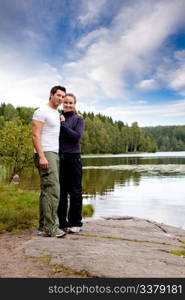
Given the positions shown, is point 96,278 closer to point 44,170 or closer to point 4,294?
point 4,294

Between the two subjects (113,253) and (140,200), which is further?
(140,200)

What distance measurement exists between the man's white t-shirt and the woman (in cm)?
31

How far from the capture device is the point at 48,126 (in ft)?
21.1

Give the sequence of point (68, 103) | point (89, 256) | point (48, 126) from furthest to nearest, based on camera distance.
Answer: point (68, 103)
point (48, 126)
point (89, 256)

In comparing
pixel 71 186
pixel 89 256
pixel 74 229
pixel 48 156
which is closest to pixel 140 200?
pixel 74 229

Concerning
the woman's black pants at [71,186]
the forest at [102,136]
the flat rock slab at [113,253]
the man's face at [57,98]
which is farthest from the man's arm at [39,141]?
the forest at [102,136]

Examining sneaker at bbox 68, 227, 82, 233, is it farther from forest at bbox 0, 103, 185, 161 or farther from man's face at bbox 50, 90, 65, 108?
forest at bbox 0, 103, 185, 161

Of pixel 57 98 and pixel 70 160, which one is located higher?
pixel 57 98

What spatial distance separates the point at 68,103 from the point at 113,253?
3.20 meters

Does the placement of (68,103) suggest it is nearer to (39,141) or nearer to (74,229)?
(39,141)

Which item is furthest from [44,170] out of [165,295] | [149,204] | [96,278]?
[149,204]

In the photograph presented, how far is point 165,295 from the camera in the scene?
397 centimetres

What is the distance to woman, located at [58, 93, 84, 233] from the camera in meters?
6.94

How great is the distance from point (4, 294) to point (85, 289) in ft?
3.12
